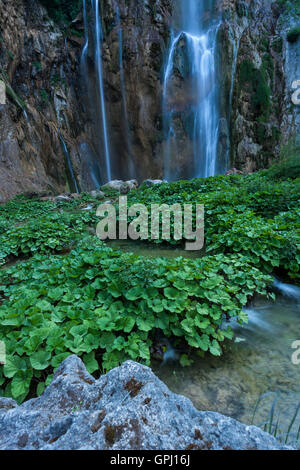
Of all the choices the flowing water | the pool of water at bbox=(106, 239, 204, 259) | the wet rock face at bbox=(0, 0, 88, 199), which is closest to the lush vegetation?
the pool of water at bbox=(106, 239, 204, 259)

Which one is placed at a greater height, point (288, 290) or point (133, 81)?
point (133, 81)

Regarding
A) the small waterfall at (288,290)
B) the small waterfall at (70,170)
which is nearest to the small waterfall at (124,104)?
the small waterfall at (70,170)

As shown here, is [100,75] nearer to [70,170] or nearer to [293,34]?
[70,170]

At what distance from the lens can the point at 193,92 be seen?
16906 mm

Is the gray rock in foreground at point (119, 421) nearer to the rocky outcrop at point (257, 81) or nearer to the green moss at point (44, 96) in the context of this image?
the green moss at point (44, 96)

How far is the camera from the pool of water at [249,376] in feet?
6.27

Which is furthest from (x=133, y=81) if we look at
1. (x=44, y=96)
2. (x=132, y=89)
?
(x=44, y=96)

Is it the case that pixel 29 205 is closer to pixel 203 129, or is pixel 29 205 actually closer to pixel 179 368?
pixel 179 368

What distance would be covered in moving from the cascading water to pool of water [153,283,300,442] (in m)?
15.2

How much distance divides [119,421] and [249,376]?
175cm

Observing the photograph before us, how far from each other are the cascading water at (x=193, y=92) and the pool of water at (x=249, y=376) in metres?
15.2

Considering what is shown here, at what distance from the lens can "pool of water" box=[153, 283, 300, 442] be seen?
6.27 ft

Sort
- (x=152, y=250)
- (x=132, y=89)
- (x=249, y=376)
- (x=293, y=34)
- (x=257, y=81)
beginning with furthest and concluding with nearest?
1. (x=293, y=34)
2. (x=257, y=81)
3. (x=132, y=89)
4. (x=152, y=250)
5. (x=249, y=376)
